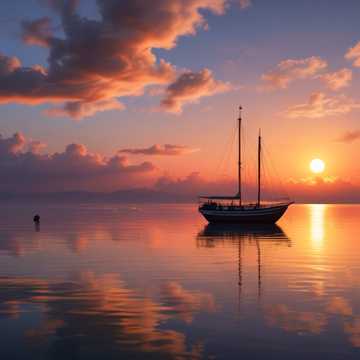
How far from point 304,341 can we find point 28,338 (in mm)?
8151

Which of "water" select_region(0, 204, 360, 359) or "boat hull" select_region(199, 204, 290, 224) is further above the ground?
"boat hull" select_region(199, 204, 290, 224)

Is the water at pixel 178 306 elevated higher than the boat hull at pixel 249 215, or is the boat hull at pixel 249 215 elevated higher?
the boat hull at pixel 249 215

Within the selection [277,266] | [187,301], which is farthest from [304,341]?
[277,266]

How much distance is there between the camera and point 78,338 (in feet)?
43.0

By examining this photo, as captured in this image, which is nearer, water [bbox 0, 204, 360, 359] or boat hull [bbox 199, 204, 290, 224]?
water [bbox 0, 204, 360, 359]

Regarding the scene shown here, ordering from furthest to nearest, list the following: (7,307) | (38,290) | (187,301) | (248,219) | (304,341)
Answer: (248,219) < (38,290) < (187,301) < (7,307) < (304,341)

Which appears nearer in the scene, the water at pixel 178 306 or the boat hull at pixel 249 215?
the water at pixel 178 306

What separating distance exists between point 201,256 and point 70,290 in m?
15.2

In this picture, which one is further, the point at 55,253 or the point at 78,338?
the point at 55,253

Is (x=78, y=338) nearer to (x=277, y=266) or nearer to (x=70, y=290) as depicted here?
(x=70, y=290)

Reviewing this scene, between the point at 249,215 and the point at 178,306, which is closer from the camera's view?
the point at 178,306

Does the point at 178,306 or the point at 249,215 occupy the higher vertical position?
the point at 249,215

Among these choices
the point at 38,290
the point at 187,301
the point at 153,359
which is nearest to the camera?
the point at 153,359

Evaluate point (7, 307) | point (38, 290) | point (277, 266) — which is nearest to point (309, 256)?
point (277, 266)
